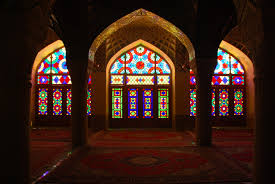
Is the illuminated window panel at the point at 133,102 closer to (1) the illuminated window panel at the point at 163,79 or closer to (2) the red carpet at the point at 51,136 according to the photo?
(1) the illuminated window panel at the point at 163,79

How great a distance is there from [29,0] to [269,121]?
321cm

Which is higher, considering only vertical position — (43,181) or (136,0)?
(136,0)

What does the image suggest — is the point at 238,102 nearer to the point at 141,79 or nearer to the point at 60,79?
the point at 141,79

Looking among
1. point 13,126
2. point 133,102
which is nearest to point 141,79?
point 133,102

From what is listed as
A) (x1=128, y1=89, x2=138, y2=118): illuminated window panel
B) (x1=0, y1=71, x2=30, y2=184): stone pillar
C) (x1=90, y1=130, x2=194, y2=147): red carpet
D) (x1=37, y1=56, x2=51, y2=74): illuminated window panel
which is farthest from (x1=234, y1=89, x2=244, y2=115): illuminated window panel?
(x1=0, y1=71, x2=30, y2=184): stone pillar

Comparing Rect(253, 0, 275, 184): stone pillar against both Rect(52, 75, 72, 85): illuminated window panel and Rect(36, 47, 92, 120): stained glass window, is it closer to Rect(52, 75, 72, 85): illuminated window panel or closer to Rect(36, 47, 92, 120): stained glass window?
Rect(36, 47, 92, 120): stained glass window

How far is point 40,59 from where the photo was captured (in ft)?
40.9

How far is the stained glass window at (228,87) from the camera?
41.1 feet

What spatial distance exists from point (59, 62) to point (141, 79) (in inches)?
165

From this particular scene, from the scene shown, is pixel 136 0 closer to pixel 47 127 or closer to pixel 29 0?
Answer: pixel 29 0

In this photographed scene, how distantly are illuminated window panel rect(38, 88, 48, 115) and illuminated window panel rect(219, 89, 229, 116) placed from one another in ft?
28.8

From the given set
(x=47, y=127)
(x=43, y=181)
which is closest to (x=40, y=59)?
(x=47, y=127)

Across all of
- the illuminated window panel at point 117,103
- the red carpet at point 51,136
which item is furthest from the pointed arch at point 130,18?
the illuminated window panel at point 117,103

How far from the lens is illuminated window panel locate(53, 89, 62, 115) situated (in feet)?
41.3
